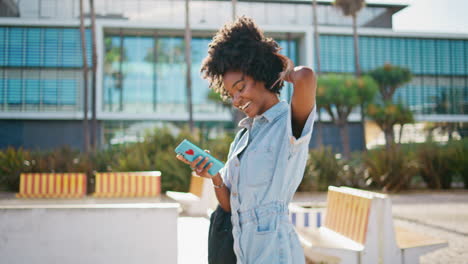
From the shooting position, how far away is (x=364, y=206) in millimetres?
3570

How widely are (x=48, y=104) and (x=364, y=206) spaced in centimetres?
3411

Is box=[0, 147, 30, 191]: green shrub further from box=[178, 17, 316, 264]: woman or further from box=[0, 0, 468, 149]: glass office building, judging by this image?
box=[0, 0, 468, 149]: glass office building

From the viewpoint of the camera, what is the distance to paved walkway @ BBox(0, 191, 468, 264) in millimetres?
4867

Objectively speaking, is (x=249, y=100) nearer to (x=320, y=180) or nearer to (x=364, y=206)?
(x=364, y=206)

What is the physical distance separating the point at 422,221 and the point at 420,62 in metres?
35.0

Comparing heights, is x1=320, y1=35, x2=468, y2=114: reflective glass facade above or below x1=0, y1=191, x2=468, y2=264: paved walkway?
above

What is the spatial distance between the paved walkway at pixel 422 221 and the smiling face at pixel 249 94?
123 inches

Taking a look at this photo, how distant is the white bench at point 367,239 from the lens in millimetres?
3547

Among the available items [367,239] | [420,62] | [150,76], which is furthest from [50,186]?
[420,62]

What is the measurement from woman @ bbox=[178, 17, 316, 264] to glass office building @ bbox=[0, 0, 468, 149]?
3013cm

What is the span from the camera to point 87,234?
329cm

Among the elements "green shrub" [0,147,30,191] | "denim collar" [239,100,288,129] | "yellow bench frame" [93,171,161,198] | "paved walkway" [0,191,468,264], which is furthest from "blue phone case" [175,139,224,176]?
"green shrub" [0,147,30,191]

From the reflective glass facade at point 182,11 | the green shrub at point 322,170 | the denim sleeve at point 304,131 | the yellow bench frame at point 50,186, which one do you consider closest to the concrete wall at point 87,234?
the denim sleeve at point 304,131

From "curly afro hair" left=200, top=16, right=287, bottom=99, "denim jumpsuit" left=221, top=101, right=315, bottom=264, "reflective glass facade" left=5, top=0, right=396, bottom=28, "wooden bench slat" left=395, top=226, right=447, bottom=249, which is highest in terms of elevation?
"reflective glass facade" left=5, top=0, right=396, bottom=28
